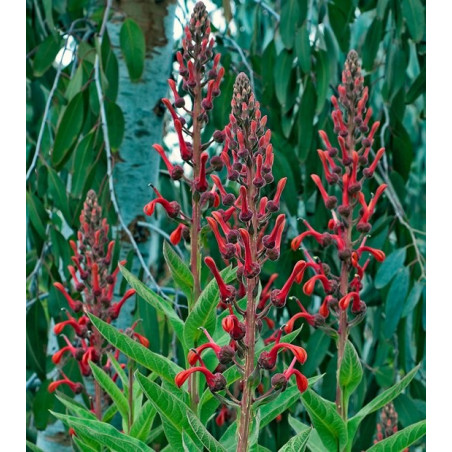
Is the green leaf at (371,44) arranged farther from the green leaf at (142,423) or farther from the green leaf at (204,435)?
the green leaf at (204,435)

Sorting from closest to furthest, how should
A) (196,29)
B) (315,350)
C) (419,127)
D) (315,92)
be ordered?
(196,29) → (315,350) → (315,92) → (419,127)

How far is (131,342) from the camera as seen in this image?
0.55 metres

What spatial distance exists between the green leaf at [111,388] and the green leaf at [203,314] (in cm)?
12

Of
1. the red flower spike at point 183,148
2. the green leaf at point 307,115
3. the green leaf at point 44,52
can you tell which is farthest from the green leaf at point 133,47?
the red flower spike at point 183,148

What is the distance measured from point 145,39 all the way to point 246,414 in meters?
0.82

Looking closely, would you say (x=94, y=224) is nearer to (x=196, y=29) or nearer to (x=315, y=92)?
(x=196, y=29)

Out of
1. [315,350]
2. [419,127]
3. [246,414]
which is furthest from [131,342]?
[419,127]

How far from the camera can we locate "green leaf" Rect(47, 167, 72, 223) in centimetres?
106

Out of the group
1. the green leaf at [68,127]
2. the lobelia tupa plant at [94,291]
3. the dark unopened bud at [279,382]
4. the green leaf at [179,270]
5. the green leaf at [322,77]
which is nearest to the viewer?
the dark unopened bud at [279,382]

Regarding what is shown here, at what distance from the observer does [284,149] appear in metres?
1.17

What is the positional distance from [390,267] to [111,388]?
0.53m

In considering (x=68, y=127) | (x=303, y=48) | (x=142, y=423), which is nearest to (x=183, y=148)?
(x=142, y=423)

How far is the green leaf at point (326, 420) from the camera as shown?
585 millimetres

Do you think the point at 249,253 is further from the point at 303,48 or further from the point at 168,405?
the point at 303,48
